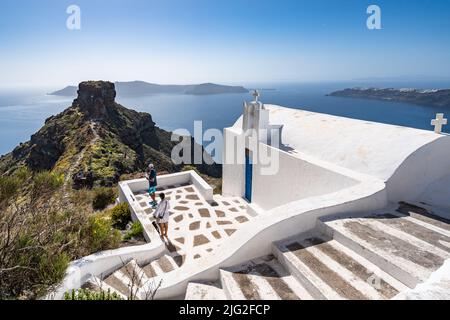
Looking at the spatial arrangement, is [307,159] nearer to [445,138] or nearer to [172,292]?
[445,138]

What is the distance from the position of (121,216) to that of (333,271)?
6229mm

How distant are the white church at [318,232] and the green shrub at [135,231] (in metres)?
0.17

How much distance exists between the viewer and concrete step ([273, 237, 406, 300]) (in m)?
2.77

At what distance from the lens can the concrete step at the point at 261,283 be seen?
299cm

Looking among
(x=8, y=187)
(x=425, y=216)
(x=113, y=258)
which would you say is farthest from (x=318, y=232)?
(x=8, y=187)

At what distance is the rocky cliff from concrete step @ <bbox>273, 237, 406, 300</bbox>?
73.3 ft

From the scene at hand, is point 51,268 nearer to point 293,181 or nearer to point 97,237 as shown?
point 97,237

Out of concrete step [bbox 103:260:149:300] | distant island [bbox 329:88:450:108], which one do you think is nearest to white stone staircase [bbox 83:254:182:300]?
concrete step [bbox 103:260:149:300]

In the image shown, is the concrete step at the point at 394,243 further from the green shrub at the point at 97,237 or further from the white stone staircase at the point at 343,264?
the green shrub at the point at 97,237

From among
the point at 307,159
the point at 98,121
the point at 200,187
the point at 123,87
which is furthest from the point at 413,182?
the point at 123,87

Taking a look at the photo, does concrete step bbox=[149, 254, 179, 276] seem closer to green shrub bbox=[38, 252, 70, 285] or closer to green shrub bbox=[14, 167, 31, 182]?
green shrub bbox=[38, 252, 70, 285]

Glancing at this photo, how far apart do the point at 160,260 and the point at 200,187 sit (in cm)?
439

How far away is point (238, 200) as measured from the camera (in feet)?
33.3

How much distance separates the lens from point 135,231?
265 inches
